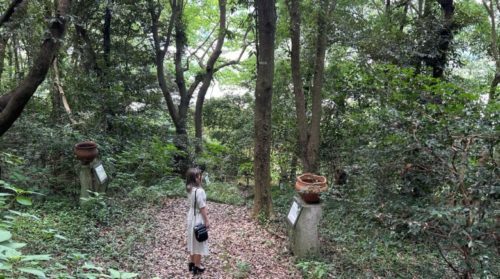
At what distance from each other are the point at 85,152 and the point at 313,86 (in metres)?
5.23

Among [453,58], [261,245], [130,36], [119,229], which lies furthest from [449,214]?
[130,36]

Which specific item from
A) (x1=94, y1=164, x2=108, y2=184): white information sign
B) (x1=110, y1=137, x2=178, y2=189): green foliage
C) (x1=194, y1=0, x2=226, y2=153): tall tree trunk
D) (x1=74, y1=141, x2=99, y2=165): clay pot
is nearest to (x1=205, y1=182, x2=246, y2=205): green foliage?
(x1=110, y1=137, x2=178, y2=189): green foliage

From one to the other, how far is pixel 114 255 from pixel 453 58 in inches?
314

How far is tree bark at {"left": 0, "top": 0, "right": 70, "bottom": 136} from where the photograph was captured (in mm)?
4785

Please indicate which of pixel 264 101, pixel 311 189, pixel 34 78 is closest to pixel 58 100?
pixel 34 78

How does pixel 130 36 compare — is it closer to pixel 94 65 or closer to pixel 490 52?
pixel 94 65

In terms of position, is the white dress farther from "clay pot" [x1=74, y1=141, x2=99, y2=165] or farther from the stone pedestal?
"clay pot" [x1=74, y1=141, x2=99, y2=165]

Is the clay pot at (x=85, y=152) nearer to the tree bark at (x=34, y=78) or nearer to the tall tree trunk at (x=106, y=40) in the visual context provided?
the tree bark at (x=34, y=78)

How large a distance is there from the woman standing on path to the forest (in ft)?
0.86

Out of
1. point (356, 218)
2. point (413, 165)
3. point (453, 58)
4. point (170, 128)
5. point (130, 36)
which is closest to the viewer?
point (413, 165)

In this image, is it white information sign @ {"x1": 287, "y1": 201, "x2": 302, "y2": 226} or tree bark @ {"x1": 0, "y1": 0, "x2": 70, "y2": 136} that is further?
white information sign @ {"x1": 287, "y1": 201, "x2": 302, "y2": 226}

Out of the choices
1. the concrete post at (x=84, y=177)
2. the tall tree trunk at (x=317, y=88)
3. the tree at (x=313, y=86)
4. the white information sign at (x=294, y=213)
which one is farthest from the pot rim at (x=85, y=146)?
the tall tree trunk at (x=317, y=88)

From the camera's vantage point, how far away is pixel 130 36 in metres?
11.4

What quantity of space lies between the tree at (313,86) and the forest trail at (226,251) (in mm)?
2457
